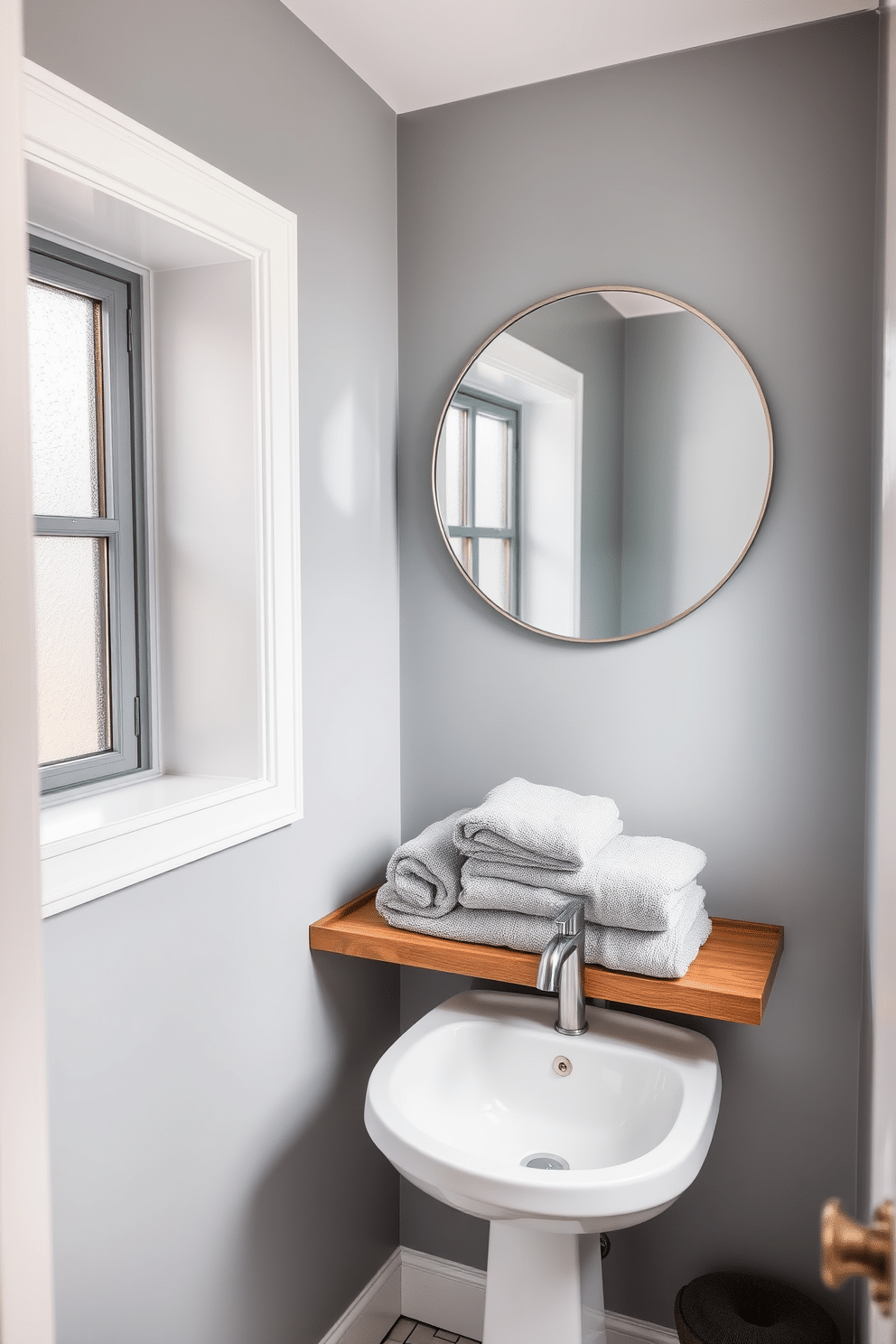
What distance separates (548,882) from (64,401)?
3.34 ft

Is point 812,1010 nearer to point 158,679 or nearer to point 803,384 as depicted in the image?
point 803,384

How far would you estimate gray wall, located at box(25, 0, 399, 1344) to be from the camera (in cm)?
121

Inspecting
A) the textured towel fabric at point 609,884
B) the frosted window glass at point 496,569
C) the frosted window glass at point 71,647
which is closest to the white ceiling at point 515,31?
the frosted window glass at point 496,569

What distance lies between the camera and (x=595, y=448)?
1.73 meters

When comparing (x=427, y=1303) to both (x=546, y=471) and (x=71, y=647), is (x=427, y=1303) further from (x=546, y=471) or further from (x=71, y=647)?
(x=546, y=471)

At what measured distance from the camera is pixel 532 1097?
1611 millimetres

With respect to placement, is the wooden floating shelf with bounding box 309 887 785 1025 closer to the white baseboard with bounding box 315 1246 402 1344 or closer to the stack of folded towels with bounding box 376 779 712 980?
the stack of folded towels with bounding box 376 779 712 980

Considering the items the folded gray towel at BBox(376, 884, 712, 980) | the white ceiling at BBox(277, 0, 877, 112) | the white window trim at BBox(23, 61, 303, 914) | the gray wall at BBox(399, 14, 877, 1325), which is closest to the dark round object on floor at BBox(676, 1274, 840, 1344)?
the gray wall at BBox(399, 14, 877, 1325)

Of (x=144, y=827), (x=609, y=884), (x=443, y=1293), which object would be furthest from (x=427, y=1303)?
(x=144, y=827)

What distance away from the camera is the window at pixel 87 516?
1.36 meters

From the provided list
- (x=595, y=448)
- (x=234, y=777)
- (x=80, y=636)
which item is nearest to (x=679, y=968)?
(x=234, y=777)

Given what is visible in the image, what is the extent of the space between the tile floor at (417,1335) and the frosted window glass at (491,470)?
5.22ft

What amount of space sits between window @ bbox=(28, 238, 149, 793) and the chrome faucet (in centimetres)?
70

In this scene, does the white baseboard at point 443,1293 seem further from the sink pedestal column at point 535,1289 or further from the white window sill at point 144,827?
the white window sill at point 144,827
